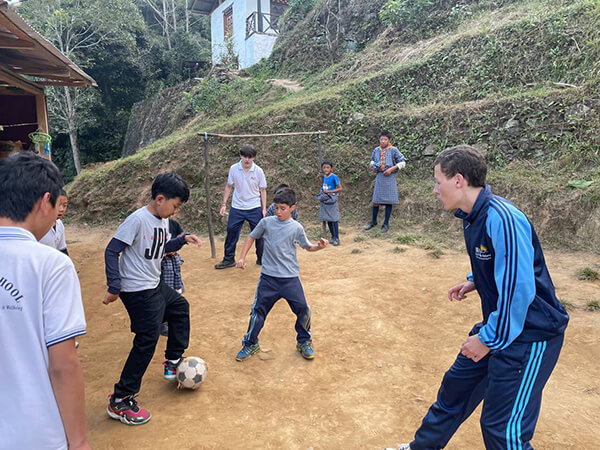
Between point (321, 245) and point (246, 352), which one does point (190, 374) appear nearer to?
point (246, 352)

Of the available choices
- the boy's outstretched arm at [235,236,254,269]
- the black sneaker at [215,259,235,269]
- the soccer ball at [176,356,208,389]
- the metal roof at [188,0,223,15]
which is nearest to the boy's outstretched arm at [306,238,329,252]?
the boy's outstretched arm at [235,236,254,269]

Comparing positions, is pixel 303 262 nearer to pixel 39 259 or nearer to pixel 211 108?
pixel 39 259

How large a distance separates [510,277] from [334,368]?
90.4 inches

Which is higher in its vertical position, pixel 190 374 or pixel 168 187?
pixel 168 187

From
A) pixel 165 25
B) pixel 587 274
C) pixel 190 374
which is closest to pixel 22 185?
pixel 190 374

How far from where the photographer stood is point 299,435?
2.75 metres

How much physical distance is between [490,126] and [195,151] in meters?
7.79

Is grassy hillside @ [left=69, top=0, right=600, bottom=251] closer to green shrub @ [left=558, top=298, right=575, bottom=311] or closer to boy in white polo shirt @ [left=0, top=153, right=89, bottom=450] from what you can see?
green shrub @ [left=558, top=298, right=575, bottom=311]

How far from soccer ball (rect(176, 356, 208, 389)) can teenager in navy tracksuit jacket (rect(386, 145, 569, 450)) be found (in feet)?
7.20

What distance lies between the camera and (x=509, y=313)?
172 centimetres

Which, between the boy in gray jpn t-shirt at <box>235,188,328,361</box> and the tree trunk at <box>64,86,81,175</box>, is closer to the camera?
the boy in gray jpn t-shirt at <box>235,188,328,361</box>

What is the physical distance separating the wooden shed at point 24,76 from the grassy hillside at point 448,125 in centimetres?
433

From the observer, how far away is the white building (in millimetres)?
20703

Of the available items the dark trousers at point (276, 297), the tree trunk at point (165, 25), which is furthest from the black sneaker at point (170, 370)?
the tree trunk at point (165, 25)
